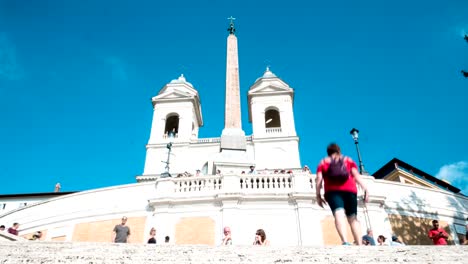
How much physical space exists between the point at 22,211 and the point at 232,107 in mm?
12176

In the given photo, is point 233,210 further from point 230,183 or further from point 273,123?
point 273,123

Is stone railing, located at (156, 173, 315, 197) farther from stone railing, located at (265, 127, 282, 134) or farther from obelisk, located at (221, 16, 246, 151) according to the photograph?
stone railing, located at (265, 127, 282, 134)

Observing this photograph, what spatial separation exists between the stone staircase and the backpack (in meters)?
1.04

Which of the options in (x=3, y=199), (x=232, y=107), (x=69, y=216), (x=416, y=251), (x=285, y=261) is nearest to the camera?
(x=285, y=261)

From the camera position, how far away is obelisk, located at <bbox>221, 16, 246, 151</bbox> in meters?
19.7

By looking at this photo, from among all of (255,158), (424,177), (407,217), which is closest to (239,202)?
(407,217)

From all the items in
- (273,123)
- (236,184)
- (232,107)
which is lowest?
(236,184)

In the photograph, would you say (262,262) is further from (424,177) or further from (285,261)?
(424,177)

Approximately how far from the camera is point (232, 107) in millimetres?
22109

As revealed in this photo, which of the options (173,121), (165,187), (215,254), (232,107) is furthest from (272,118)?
(215,254)

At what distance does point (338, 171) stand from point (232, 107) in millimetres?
16719

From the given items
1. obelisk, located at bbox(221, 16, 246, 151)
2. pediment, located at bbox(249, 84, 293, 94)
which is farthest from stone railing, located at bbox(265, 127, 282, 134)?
obelisk, located at bbox(221, 16, 246, 151)

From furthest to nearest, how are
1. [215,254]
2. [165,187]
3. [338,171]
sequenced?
[165,187] < [338,171] < [215,254]

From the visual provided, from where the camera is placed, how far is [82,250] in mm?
5078
